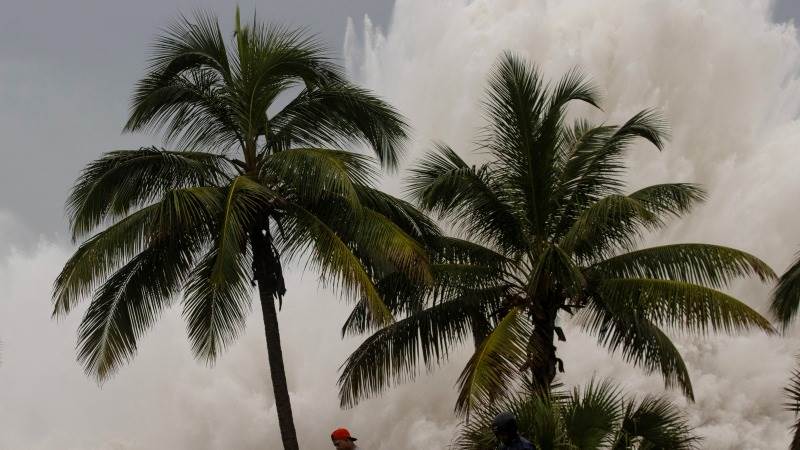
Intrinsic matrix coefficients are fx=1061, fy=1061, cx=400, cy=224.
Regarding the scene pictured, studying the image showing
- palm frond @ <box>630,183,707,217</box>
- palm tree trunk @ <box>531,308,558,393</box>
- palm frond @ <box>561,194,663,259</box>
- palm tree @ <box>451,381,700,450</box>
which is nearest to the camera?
palm tree @ <box>451,381,700,450</box>

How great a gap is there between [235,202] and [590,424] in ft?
25.0

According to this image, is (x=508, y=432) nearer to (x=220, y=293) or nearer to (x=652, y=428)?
(x=652, y=428)

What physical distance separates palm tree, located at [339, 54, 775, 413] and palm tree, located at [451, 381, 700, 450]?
19.1 feet

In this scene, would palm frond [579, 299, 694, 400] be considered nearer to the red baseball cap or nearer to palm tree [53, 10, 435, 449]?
palm tree [53, 10, 435, 449]

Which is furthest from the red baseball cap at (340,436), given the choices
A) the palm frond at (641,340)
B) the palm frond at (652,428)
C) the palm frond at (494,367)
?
the palm frond at (641,340)

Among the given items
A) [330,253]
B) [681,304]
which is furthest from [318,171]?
[681,304]

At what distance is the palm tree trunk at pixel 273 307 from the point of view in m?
18.5

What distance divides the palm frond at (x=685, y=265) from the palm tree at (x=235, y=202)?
353 centimetres

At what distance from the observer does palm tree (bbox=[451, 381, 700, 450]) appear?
35.7 feet

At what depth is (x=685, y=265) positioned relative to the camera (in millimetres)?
18891

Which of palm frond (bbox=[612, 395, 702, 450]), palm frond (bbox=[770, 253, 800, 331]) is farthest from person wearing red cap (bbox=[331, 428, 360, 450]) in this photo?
palm frond (bbox=[770, 253, 800, 331])

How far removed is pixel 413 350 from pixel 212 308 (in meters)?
3.75

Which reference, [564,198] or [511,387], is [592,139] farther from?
[511,387]

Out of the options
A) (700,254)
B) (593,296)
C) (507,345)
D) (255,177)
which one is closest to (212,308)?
(255,177)
